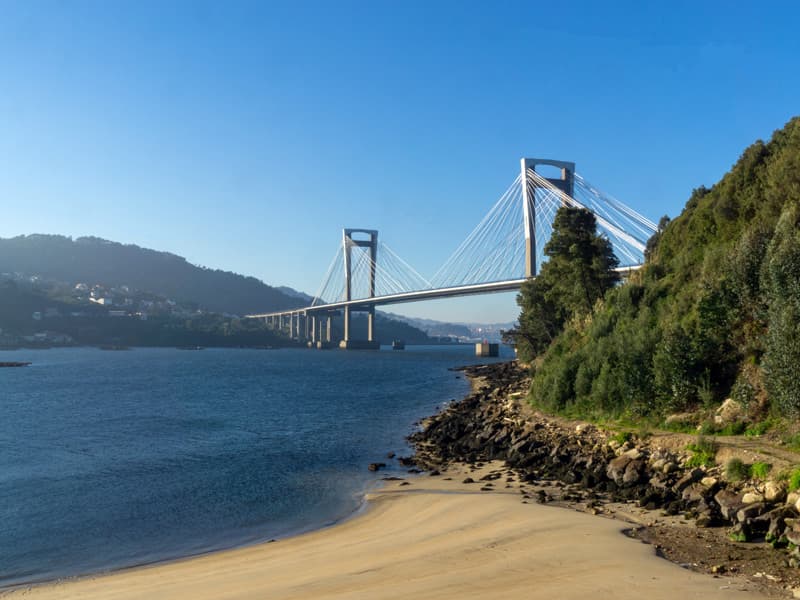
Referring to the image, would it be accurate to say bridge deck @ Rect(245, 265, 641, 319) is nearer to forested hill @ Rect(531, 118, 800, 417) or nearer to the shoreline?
forested hill @ Rect(531, 118, 800, 417)

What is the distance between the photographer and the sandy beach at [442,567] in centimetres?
872

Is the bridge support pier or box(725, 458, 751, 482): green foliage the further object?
the bridge support pier

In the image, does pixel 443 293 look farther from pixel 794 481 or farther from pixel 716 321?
pixel 794 481

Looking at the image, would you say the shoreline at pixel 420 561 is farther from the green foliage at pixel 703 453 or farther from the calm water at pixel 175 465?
the green foliage at pixel 703 453

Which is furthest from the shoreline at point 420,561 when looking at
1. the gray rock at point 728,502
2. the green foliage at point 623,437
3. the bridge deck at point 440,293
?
the bridge deck at point 440,293

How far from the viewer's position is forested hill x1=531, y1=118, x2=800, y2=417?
47.6 ft

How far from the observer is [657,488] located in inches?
525

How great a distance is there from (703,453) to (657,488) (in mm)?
1289

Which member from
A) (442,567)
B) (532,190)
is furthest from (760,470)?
(532,190)

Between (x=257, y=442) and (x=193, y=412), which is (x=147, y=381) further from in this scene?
(x=257, y=442)

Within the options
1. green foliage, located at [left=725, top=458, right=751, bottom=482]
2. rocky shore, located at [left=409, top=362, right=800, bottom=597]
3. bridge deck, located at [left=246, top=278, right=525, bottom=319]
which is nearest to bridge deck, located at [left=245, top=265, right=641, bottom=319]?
bridge deck, located at [left=246, top=278, right=525, bottom=319]

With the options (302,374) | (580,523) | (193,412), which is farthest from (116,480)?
(302,374)

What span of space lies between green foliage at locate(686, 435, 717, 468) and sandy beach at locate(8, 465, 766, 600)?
9.15 ft

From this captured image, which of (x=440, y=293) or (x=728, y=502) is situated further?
(x=440, y=293)
